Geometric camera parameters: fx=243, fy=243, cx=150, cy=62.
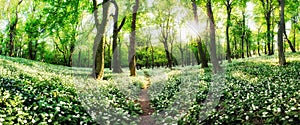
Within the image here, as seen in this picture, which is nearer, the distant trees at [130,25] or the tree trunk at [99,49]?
the distant trees at [130,25]

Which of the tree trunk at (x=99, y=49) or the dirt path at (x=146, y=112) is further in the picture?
the tree trunk at (x=99, y=49)

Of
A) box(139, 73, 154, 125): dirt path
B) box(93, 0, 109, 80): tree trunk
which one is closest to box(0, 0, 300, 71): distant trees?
box(93, 0, 109, 80): tree trunk

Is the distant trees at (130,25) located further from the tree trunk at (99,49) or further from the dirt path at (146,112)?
the dirt path at (146,112)

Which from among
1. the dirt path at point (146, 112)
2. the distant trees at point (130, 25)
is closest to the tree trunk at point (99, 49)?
the distant trees at point (130, 25)

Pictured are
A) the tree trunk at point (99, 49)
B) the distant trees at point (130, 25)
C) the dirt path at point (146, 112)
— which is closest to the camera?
the dirt path at point (146, 112)

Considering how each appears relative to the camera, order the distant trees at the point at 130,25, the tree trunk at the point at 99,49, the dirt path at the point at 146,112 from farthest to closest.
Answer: the tree trunk at the point at 99,49 < the distant trees at the point at 130,25 < the dirt path at the point at 146,112

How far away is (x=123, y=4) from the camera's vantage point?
31.7 m

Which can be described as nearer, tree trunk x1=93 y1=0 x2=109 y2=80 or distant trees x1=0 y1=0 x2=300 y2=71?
distant trees x1=0 y1=0 x2=300 y2=71

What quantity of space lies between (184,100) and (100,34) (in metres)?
11.0

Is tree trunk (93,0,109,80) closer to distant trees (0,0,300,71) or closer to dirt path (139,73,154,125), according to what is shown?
distant trees (0,0,300,71)

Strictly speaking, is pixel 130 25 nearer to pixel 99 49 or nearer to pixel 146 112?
pixel 99 49

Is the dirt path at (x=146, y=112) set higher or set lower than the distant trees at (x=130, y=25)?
lower

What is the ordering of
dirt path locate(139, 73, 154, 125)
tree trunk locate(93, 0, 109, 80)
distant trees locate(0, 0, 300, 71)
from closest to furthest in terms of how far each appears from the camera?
dirt path locate(139, 73, 154, 125) → distant trees locate(0, 0, 300, 71) → tree trunk locate(93, 0, 109, 80)

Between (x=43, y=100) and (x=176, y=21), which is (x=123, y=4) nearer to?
(x=176, y=21)
